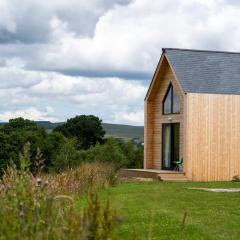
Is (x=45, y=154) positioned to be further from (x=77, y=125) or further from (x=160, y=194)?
(x=160, y=194)

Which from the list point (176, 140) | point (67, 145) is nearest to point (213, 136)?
point (176, 140)

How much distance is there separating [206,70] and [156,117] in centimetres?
390

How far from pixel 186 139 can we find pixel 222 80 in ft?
9.39

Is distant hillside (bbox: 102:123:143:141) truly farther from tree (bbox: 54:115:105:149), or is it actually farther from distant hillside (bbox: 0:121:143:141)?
tree (bbox: 54:115:105:149)

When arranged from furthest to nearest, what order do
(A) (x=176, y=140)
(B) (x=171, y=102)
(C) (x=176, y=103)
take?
(B) (x=171, y=102)
(A) (x=176, y=140)
(C) (x=176, y=103)

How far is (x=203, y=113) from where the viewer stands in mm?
23984

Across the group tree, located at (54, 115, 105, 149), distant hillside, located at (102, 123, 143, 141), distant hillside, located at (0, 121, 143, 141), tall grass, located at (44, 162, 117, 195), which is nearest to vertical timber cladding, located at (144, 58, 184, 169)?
tall grass, located at (44, 162, 117, 195)

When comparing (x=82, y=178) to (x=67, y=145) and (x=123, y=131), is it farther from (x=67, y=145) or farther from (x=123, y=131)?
(x=123, y=131)

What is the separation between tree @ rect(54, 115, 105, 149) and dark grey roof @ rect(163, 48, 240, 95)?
28.2m

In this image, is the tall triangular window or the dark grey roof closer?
the dark grey roof

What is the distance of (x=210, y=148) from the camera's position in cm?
2411

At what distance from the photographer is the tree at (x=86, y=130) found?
53594 millimetres

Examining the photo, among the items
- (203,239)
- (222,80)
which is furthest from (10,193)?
(222,80)

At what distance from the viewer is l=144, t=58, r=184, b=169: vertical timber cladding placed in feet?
88.1
